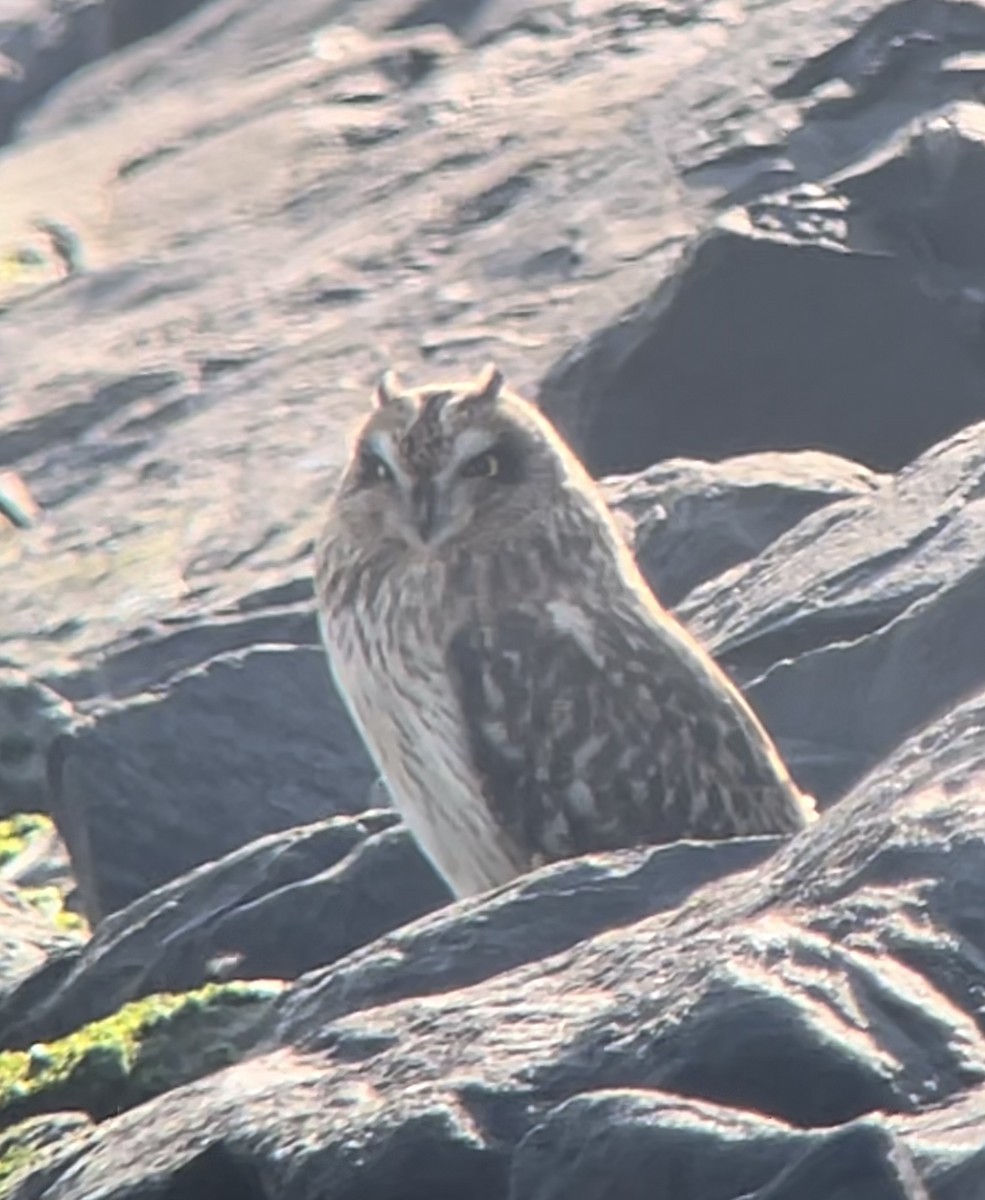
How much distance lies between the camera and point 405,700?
26.8 feet

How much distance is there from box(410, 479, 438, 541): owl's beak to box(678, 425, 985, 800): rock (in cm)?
115

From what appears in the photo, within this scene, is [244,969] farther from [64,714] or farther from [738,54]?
[738,54]

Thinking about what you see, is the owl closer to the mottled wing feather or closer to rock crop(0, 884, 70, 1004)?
the mottled wing feather

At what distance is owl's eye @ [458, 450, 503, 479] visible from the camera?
8.38 metres

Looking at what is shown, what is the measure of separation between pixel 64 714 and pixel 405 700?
2.71 meters

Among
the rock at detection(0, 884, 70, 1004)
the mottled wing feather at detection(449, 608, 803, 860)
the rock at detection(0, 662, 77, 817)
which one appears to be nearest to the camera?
the mottled wing feather at detection(449, 608, 803, 860)

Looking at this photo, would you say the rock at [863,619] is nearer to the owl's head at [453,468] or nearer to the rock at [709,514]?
the rock at [709,514]

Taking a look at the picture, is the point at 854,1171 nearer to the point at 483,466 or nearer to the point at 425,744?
the point at 425,744

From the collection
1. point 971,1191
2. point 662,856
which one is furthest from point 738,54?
point 971,1191

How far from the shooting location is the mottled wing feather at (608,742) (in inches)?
306

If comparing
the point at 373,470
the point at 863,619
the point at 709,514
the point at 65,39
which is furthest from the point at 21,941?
the point at 65,39

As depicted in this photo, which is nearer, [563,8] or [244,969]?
→ [244,969]

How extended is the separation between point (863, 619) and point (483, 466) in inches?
45.3

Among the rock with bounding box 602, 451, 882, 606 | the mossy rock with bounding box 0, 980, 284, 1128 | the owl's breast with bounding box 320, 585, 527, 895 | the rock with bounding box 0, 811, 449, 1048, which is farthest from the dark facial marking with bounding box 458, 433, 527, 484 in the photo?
the rock with bounding box 602, 451, 882, 606
